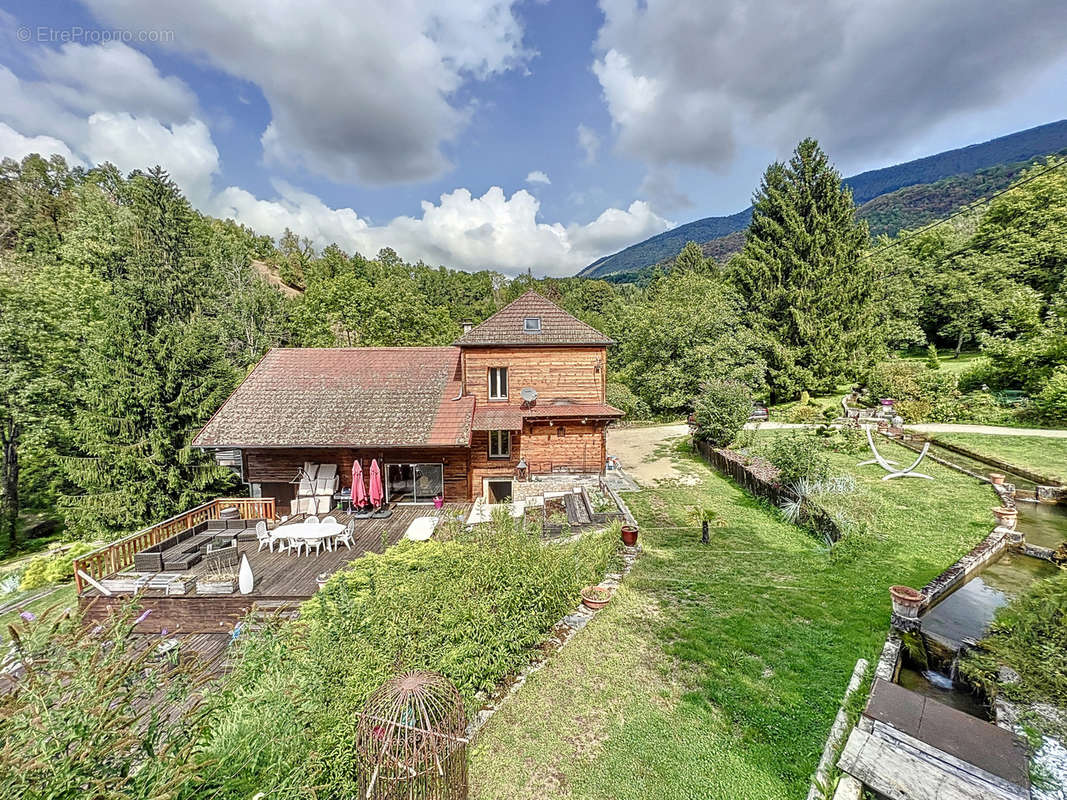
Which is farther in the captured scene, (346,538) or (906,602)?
(346,538)

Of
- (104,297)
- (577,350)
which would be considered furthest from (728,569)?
(104,297)

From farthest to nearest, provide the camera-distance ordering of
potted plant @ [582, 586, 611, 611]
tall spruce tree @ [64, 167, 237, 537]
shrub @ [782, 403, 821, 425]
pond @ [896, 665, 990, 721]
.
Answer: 1. shrub @ [782, 403, 821, 425]
2. tall spruce tree @ [64, 167, 237, 537]
3. potted plant @ [582, 586, 611, 611]
4. pond @ [896, 665, 990, 721]

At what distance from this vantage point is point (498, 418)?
1470 cm

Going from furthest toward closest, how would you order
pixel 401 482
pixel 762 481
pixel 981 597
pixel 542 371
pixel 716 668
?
pixel 542 371 < pixel 401 482 < pixel 762 481 < pixel 981 597 < pixel 716 668

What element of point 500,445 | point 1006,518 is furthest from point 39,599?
point 1006,518

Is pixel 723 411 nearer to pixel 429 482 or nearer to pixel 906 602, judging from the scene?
pixel 906 602

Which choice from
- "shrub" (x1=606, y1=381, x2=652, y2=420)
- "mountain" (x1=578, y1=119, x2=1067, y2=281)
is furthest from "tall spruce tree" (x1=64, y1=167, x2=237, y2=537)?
"mountain" (x1=578, y1=119, x2=1067, y2=281)

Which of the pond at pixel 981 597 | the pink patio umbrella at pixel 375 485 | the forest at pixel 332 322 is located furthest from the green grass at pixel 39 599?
the pond at pixel 981 597

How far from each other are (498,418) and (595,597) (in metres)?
7.86

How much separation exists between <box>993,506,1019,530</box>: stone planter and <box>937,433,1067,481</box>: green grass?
5280 mm

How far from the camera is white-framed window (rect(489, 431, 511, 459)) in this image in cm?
1551

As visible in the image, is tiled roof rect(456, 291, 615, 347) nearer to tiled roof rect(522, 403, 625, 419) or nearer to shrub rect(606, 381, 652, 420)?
tiled roof rect(522, 403, 625, 419)

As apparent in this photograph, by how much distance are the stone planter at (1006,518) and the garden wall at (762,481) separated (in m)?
3.46

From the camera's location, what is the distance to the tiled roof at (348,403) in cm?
1368
